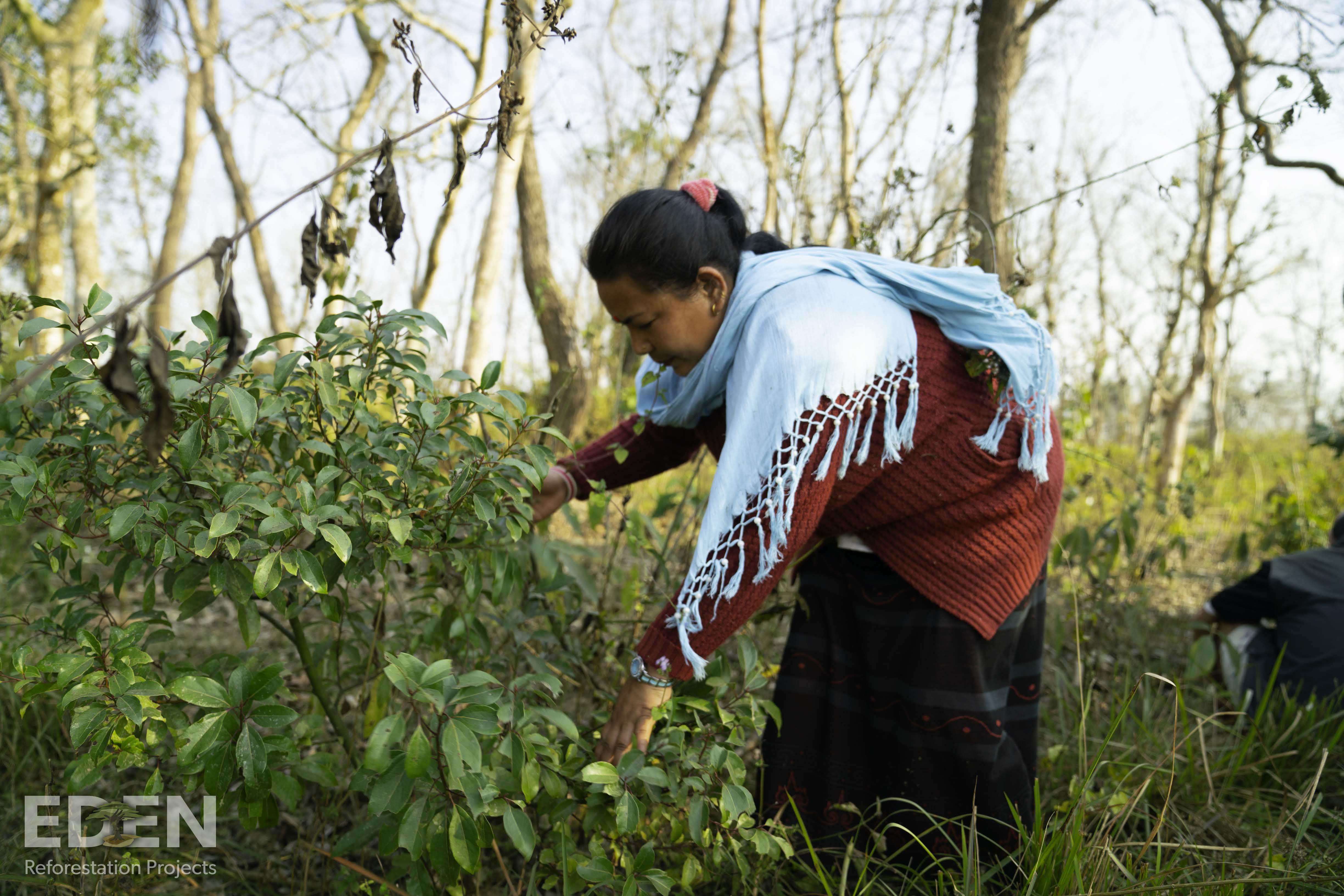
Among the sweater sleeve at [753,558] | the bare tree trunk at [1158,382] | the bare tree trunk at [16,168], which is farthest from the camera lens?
the bare tree trunk at [16,168]

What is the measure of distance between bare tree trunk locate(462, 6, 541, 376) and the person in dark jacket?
133 inches

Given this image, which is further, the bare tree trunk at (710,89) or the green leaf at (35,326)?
the bare tree trunk at (710,89)

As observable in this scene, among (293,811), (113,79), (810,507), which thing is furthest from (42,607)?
(113,79)

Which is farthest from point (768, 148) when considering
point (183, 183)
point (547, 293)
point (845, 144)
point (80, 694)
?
point (183, 183)

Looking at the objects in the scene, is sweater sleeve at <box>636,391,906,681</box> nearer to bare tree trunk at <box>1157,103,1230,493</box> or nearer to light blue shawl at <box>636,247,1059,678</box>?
light blue shawl at <box>636,247,1059,678</box>

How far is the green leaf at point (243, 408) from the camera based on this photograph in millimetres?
1009

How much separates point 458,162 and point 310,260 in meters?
0.25

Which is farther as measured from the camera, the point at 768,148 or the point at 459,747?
the point at 768,148

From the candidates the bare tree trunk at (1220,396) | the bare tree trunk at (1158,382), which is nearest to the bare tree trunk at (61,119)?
the bare tree trunk at (1158,382)

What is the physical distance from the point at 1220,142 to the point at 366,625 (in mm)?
6476

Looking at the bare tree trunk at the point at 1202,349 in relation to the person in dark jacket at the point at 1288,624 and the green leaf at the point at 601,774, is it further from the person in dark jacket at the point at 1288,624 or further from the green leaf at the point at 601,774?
the green leaf at the point at 601,774

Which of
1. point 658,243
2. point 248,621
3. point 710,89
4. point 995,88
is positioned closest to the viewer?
point 248,621

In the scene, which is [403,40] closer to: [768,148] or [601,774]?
[601,774]

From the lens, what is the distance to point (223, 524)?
3.49 feet
